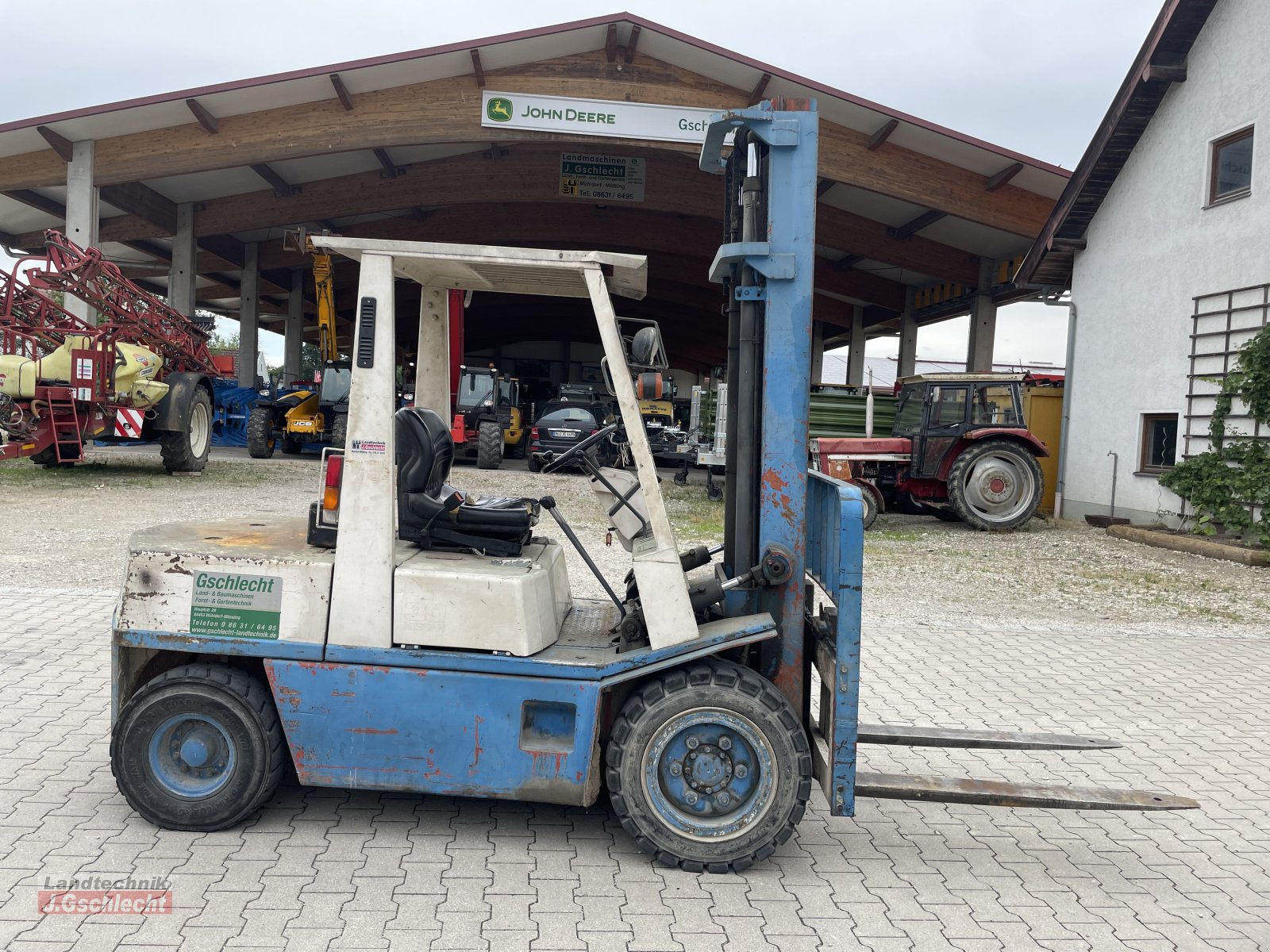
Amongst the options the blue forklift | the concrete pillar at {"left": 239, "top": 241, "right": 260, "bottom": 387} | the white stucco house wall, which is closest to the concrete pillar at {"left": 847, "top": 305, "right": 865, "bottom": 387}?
the white stucco house wall

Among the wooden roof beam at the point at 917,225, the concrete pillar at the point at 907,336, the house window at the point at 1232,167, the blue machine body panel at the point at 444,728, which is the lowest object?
the blue machine body panel at the point at 444,728

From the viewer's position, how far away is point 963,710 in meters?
5.86

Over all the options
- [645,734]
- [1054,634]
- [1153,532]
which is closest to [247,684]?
[645,734]

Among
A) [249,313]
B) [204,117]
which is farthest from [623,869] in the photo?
[249,313]

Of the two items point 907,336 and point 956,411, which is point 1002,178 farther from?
point 907,336

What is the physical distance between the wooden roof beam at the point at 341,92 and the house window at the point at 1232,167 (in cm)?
1328

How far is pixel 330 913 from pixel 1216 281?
1365cm

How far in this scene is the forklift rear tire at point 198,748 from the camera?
12.2ft

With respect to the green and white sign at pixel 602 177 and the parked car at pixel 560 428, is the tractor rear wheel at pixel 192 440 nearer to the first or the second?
the parked car at pixel 560 428

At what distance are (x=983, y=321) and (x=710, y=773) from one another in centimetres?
2160

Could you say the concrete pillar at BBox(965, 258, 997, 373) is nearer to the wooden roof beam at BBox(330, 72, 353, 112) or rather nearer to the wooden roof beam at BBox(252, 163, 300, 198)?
the wooden roof beam at BBox(330, 72, 353, 112)

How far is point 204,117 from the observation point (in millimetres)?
16797

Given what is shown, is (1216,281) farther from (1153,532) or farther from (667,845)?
(667,845)

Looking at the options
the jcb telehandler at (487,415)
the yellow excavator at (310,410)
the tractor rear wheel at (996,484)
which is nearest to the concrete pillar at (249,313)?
the yellow excavator at (310,410)
